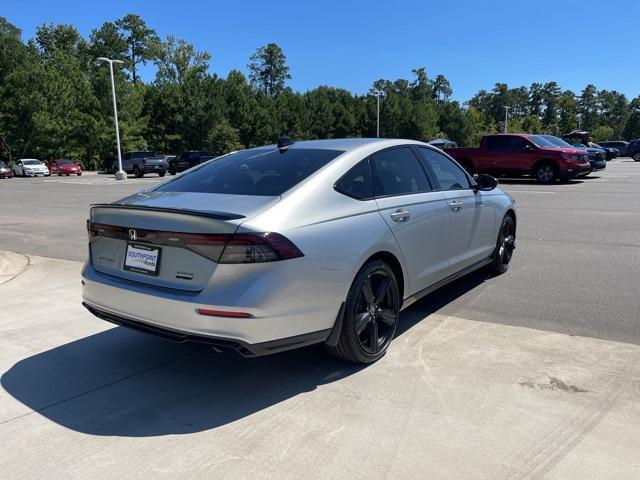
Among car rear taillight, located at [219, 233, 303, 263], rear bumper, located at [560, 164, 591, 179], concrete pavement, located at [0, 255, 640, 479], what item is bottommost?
concrete pavement, located at [0, 255, 640, 479]

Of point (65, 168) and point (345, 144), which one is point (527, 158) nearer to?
point (345, 144)

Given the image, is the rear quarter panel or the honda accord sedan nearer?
the honda accord sedan

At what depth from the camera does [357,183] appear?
12.9 feet

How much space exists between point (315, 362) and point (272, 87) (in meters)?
112

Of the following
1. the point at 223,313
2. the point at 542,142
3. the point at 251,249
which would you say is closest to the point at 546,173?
Answer: the point at 542,142

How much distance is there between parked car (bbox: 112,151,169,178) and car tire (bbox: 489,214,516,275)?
3546cm

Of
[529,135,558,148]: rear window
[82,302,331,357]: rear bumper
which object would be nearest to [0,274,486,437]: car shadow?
[82,302,331,357]: rear bumper

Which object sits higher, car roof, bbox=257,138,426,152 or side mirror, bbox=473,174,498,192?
car roof, bbox=257,138,426,152

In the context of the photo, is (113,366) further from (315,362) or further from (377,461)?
(377,461)

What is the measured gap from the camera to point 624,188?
683 inches

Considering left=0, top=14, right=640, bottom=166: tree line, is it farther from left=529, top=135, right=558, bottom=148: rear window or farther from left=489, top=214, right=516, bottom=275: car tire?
left=489, top=214, right=516, bottom=275: car tire

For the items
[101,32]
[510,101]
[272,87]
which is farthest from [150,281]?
[510,101]

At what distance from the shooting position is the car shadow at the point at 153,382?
3.25 meters

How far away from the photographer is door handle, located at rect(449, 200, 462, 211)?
4.85 m
